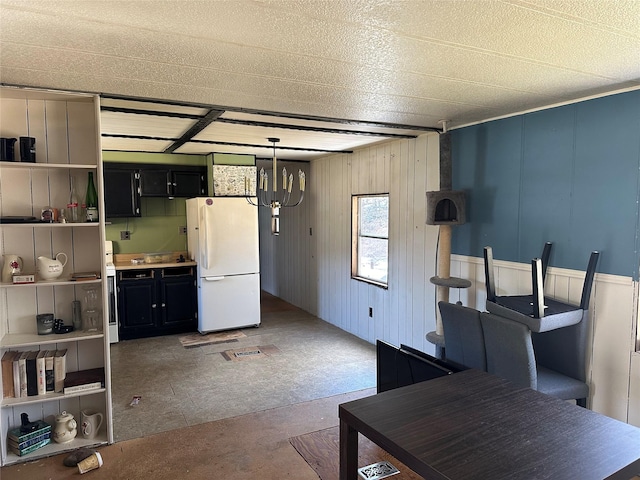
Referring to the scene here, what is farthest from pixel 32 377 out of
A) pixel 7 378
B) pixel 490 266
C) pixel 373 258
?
pixel 373 258

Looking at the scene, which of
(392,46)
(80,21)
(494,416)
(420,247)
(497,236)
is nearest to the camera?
(494,416)

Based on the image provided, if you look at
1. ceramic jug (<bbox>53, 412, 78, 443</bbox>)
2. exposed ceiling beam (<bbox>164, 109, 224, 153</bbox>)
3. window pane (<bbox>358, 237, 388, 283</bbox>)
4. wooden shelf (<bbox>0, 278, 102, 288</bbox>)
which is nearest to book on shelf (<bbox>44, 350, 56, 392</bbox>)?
ceramic jug (<bbox>53, 412, 78, 443</bbox>)

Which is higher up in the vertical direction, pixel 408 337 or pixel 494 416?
pixel 494 416

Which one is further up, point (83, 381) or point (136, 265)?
point (136, 265)

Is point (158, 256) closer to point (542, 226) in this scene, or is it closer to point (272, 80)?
point (272, 80)

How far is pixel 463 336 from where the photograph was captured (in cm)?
276

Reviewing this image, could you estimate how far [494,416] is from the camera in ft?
4.86

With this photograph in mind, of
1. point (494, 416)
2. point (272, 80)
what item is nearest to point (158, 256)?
point (272, 80)

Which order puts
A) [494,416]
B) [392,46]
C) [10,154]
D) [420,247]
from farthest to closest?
[420,247] → [10,154] → [392,46] → [494,416]

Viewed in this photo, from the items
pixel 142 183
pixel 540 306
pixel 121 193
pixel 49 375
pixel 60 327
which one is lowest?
pixel 49 375

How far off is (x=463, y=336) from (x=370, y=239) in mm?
2528

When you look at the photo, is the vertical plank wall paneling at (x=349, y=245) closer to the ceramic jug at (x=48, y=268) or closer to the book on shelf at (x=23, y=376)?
the ceramic jug at (x=48, y=268)

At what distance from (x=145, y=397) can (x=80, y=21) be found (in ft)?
9.98

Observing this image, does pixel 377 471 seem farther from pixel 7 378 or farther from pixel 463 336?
pixel 7 378
